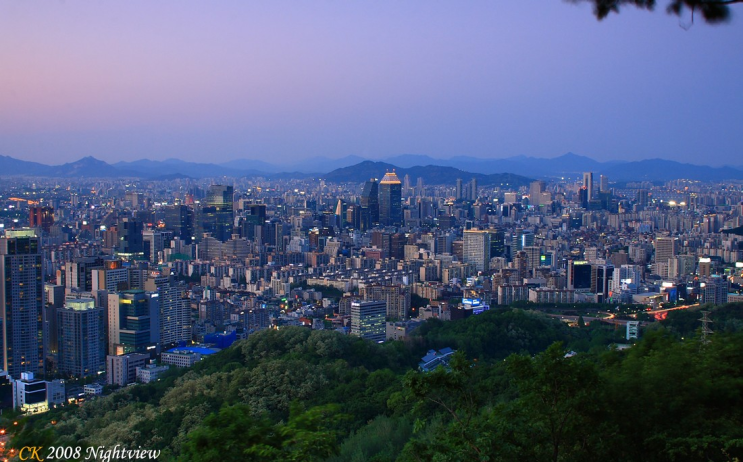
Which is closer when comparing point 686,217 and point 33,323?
point 33,323

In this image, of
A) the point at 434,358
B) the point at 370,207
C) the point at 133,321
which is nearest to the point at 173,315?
the point at 133,321

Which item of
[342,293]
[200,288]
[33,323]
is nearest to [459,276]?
Answer: [342,293]

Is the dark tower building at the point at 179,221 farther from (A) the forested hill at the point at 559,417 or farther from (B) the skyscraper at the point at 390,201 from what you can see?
(A) the forested hill at the point at 559,417

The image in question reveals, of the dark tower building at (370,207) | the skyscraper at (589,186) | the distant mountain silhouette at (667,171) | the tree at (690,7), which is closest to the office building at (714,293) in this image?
the tree at (690,7)

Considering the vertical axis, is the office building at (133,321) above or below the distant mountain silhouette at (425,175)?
below

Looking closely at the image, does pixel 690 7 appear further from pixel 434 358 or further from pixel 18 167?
pixel 18 167

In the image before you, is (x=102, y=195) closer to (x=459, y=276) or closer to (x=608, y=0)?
(x=459, y=276)
